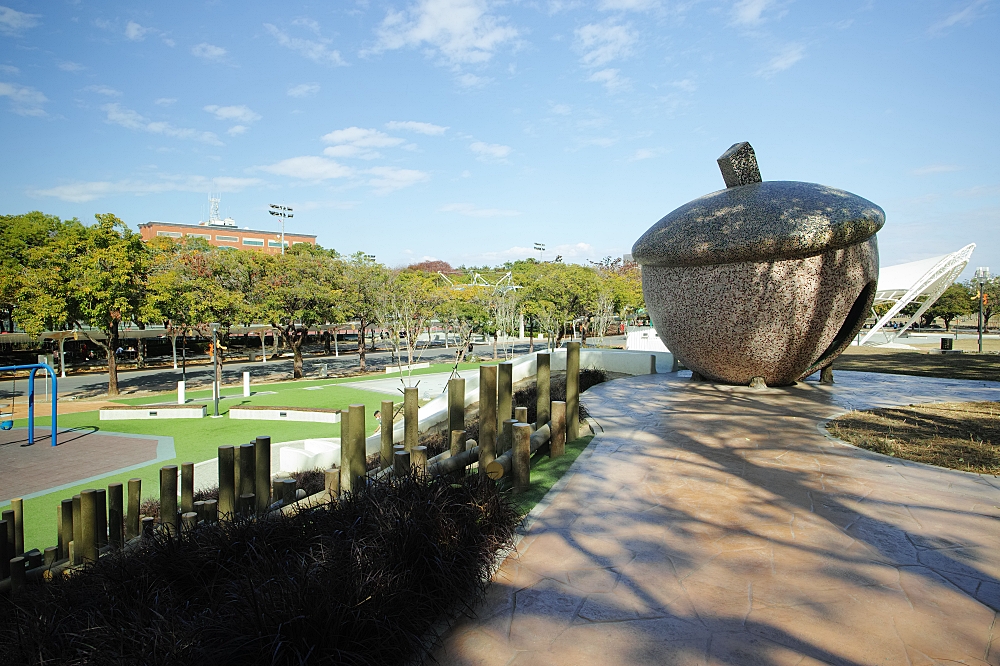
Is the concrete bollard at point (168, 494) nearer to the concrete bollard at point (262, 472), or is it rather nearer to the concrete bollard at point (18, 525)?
the concrete bollard at point (262, 472)

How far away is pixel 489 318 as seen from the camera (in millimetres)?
38281

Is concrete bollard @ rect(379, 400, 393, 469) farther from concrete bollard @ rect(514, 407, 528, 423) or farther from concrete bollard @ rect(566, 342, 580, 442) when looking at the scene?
concrete bollard @ rect(566, 342, 580, 442)

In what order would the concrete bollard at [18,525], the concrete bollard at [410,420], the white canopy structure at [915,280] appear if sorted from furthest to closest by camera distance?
the white canopy structure at [915,280]
the concrete bollard at [18,525]
the concrete bollard at [410,420]

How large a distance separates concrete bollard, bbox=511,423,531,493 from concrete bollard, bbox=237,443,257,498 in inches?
93.4

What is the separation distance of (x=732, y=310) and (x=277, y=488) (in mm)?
7063

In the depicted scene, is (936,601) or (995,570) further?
(995,570)

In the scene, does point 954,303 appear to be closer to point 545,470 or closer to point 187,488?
point 545,470

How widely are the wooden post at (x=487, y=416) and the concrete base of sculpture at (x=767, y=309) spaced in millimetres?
4615

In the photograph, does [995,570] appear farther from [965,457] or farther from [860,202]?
[860,202]

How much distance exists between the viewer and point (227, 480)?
17.3ft

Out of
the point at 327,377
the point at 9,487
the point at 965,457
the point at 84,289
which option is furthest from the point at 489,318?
the point at 965,457

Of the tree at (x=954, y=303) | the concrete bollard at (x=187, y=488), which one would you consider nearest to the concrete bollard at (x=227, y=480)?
the concrete bollard at (x=187, y=488)

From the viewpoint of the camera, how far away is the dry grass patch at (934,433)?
19.0ft

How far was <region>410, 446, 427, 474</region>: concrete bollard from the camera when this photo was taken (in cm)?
456
